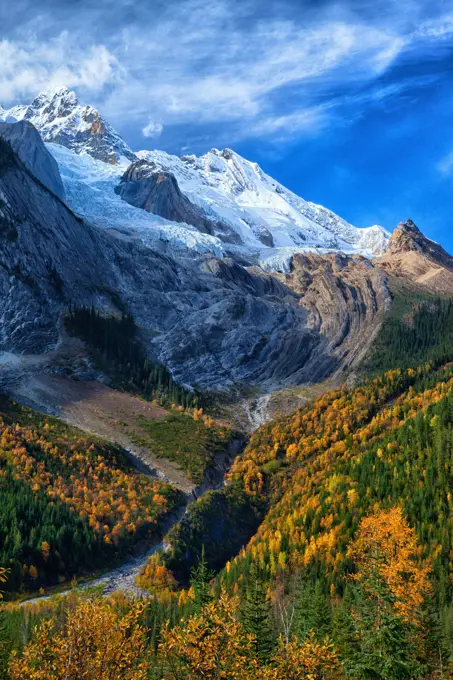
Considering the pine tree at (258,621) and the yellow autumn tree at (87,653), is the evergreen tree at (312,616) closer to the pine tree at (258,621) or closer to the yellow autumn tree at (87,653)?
the pine tree at (258,621)

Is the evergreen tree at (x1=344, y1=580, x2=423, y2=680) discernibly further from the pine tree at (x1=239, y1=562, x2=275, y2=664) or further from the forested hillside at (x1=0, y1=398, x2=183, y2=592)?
the forested hillside at (x1=0, y1=398, x2=183, y2=592)

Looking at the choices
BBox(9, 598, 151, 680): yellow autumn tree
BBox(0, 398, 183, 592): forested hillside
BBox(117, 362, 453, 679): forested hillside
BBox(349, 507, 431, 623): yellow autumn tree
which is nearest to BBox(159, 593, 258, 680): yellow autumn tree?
BBox(117, 362, 453, 679): forested hillside

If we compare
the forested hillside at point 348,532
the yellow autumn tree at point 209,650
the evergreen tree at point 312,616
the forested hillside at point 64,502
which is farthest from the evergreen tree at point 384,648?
the forested hillside at point 64,502

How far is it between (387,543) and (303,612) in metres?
12.2

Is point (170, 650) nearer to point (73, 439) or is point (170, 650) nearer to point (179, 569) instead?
point (179, 569)

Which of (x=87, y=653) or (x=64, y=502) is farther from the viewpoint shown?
(x=64, y=502)

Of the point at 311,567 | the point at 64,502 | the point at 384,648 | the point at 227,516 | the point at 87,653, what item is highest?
the point at 384,648

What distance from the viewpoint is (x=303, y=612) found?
59188 millimetres

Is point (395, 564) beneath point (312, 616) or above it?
above

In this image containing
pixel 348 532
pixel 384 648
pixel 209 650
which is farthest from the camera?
pixel 348 532

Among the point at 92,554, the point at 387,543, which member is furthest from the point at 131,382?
the point at 387,543

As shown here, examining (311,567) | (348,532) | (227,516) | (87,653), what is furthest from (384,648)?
(227,516)

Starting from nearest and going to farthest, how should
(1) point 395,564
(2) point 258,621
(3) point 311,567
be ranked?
(2) point 258,621 < (1) point 395,564 < (3) point 311,567

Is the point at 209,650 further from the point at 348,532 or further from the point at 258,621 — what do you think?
the point at 348,532
